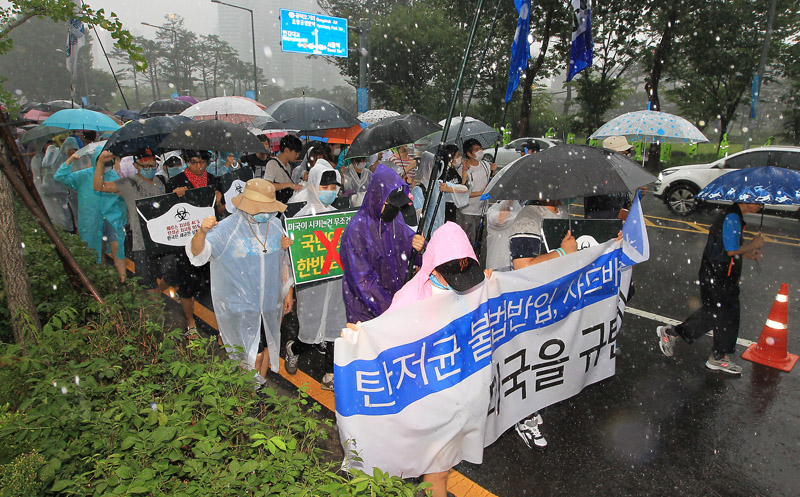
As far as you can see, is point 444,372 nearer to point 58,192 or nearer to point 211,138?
point 211,138

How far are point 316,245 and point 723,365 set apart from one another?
13.4 ft

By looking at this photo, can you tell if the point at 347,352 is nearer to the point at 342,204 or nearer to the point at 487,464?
the point at 487,464

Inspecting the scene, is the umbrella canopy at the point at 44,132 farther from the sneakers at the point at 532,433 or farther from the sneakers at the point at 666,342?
the sneakers at the point at 666,342

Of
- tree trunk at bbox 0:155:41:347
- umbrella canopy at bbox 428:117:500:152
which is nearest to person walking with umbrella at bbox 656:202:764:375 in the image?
umbrella canopy at bbox 428:117:500:152

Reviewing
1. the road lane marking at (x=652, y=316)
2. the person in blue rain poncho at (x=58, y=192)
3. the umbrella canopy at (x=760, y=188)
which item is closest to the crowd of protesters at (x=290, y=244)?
the umbrella canopy at (x=760, y=188)

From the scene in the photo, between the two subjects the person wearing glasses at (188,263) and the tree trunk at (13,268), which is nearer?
the tree trunk at (13,268)

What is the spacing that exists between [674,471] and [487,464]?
1310 mm

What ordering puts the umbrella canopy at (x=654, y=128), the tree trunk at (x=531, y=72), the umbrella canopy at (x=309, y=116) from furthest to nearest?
the tree trunk at (x=531, y=72) → the umbrella canopy at (x=309, y=116) → the umbrella canopy at (x=654, y=128)

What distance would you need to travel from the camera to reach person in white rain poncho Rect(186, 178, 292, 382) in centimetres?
376

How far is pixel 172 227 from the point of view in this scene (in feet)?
16.9

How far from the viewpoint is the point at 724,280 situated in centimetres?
466

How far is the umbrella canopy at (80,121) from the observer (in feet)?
22.6

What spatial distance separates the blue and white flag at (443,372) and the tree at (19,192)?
7.32ft

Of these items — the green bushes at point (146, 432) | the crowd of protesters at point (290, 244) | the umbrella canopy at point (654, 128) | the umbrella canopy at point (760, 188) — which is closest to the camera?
the green bushes at point (146, 432)
